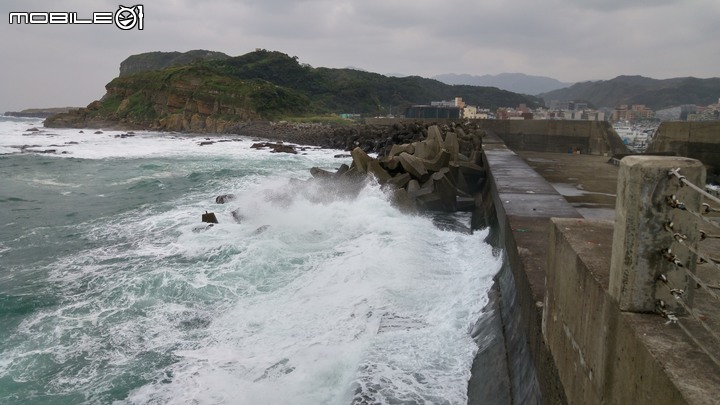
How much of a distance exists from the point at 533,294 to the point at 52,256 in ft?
26.2

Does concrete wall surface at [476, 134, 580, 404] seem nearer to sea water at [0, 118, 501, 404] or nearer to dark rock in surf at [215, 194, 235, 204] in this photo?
sea water at [0, 118, 501, 404]

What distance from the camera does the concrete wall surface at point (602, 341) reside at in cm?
162

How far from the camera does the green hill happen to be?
54375mm

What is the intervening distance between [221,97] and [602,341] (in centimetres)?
5623

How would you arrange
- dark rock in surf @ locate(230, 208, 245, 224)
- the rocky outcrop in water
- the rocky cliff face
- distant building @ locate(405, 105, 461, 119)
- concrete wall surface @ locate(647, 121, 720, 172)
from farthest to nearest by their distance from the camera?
the rocky cliff face, distant building @ locate(405, 105, 461, 119), concrete wall surface @ locate(647, 121, 720, 172), the rocky outcrop in water, dark rock in surf @ locate(230, 208, 245, 224)

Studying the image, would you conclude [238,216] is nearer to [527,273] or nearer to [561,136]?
[527,273]

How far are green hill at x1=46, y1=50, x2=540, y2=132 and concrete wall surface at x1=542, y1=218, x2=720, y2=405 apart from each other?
52163 millimetres

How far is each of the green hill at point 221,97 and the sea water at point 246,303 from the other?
44.1 meters

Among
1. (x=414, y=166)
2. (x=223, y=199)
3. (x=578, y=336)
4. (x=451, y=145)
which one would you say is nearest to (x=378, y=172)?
(x=414, y=166)

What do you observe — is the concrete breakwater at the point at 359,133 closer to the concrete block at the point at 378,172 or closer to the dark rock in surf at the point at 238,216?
the concrete block at the point at 378,172

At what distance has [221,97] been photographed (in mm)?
54594

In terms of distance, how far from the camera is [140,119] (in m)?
60.1

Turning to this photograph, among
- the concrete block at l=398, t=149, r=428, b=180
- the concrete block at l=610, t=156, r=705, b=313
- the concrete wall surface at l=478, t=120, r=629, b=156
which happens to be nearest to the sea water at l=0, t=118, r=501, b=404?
the concrete block at l=398, t=149, r=428, b=180

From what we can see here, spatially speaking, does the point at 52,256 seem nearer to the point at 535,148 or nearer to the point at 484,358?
the point at 484,358
